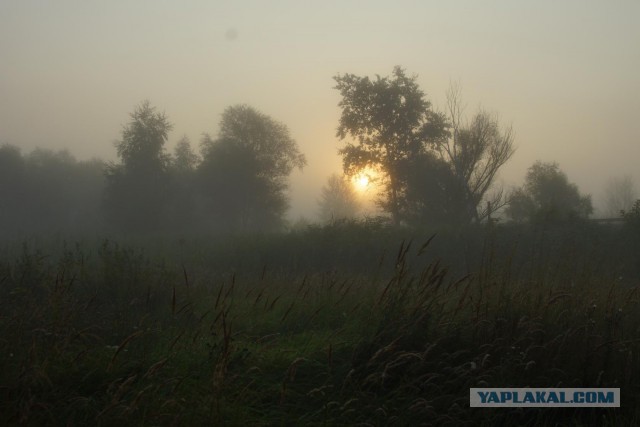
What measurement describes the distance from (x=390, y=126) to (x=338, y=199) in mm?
39602

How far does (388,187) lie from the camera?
33.0 metres

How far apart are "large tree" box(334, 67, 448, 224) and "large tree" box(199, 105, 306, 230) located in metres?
14.1

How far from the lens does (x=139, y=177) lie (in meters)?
37.3

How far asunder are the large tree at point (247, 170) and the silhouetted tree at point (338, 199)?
21.7 meters

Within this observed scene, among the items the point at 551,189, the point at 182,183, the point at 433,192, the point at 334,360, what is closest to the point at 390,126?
the point at 433,192

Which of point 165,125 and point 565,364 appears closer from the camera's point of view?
point 565,364

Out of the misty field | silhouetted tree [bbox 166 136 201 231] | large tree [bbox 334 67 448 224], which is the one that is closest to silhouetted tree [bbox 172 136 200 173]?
silhouetted tree [bbox 166 136 201 231]

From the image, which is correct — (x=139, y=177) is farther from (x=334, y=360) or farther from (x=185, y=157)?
(x=334, y=360)

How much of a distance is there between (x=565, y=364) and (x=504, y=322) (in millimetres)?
664

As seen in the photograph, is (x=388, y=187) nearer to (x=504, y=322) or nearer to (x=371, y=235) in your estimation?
(x=371, y=235)

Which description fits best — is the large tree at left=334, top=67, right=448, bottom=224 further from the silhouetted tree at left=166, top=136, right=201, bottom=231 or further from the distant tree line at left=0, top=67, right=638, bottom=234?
the silhouetted tree at left=166, top=136, right=201, bottom=231

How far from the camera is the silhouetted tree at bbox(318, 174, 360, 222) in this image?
6888 cm

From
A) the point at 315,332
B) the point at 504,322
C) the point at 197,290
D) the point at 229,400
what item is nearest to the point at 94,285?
the point at 197,290

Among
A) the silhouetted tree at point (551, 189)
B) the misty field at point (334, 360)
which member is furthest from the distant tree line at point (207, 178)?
the misty field at point (334, 360)
